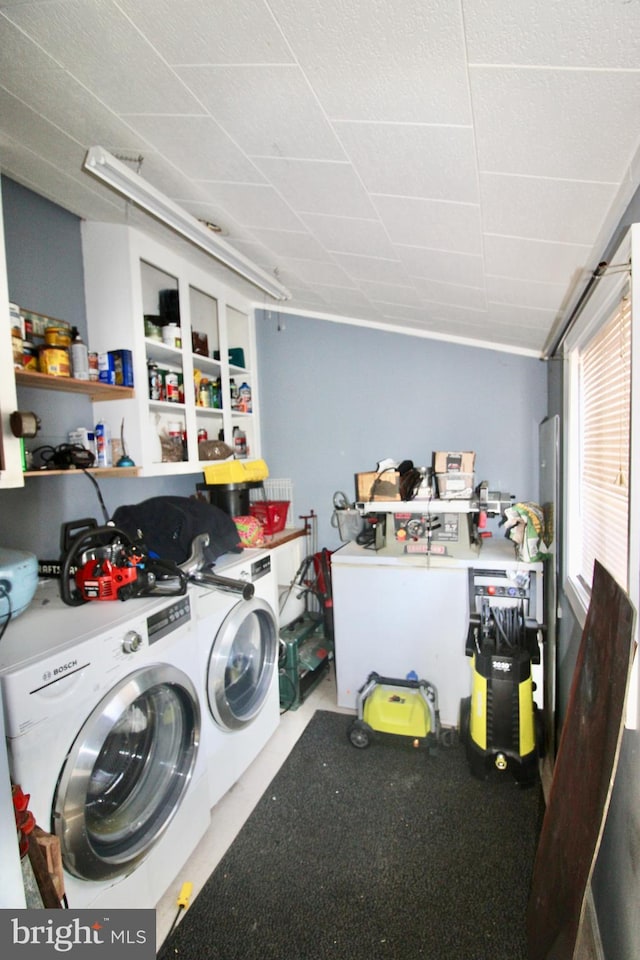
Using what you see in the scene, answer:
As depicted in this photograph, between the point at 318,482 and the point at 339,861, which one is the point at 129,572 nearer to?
the point at 339,861

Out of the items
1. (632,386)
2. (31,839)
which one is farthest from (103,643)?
(632,386)

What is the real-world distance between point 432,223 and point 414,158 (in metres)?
0.30

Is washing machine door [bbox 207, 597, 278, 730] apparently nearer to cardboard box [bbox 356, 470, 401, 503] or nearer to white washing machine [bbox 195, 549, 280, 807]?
white washing machine [bbox 195, 549, 280, 807]

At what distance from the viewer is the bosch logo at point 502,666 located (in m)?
1.87

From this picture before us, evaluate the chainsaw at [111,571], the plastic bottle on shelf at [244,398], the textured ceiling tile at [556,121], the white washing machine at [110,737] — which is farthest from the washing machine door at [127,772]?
the plastic bottle on shelf at [244,398]

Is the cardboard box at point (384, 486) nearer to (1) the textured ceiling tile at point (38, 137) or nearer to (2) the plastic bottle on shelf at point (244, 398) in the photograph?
(2) the plastic bottle on shelf at point (244, 398)

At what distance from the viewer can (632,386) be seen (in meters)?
0.95

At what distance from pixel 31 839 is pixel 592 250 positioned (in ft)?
6.81

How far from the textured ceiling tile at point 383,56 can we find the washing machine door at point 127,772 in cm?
154

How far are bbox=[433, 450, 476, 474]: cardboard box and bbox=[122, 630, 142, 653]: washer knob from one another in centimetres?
168

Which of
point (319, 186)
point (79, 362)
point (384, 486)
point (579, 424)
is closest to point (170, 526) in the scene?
point (79, 362)

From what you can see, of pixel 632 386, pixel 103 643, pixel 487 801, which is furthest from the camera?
pixel 487 801

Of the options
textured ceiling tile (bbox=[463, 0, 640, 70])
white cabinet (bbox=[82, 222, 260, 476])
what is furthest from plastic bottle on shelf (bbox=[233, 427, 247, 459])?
textured ceiling tile (bbox=[463, 0, 640, 70])

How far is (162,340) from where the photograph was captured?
2223 millimetres
